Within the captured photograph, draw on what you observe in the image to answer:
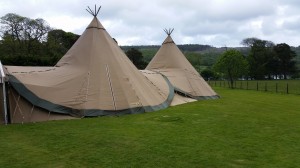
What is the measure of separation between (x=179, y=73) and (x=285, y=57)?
62.4m

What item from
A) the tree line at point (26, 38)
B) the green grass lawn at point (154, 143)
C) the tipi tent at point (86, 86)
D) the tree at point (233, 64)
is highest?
the tree line at point (26, 38)

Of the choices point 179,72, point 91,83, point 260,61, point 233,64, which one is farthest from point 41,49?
point 260,61

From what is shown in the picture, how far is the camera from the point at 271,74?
80625 millimetres

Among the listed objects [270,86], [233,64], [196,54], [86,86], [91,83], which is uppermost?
[196,54]

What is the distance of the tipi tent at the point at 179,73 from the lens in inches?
827

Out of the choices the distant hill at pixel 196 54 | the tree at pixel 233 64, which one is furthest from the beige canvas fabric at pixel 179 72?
the distant hill at pixel 196 54

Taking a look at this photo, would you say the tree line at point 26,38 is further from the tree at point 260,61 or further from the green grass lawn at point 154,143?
the tree at point 260,61

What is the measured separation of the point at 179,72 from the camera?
2234 centimetres

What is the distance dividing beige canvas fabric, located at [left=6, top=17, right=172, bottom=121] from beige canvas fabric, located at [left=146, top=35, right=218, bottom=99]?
445 cm

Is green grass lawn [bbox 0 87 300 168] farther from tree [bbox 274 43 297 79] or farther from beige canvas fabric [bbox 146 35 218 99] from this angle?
tree [bbox 274 43 297 79]

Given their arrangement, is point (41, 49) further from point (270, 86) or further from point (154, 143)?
point (154, 143)

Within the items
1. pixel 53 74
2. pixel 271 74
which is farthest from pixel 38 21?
pixel 271 74

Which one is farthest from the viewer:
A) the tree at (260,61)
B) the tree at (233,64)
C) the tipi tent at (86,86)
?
the tree at (260,61)

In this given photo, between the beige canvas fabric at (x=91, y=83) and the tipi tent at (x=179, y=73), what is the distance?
4.38 metres
